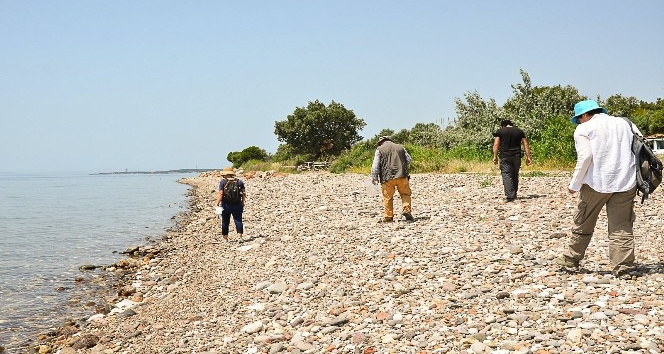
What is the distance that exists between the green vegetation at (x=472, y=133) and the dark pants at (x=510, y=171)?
20.8 ft

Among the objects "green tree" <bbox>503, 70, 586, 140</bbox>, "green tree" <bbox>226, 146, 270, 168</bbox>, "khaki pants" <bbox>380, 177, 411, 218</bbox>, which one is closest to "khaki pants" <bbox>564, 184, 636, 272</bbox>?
"khaki pants" <bbox>380, 177, 411, 218</bbox>

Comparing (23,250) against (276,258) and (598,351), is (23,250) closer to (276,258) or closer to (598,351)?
(276,258)

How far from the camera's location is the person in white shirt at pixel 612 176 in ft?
19.0

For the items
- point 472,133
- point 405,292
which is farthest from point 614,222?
point 472,133

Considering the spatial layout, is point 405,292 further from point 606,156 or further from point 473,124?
point 473,124

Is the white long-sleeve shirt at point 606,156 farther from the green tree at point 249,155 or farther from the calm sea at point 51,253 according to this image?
the green tree at point 249,155

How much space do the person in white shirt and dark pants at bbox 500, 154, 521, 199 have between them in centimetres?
658

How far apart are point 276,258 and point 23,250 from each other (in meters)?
11.3

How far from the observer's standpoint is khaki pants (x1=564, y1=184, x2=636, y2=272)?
579cm

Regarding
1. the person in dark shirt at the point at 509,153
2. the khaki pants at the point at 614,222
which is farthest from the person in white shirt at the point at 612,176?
the person in dark shirt at the point at 509,153

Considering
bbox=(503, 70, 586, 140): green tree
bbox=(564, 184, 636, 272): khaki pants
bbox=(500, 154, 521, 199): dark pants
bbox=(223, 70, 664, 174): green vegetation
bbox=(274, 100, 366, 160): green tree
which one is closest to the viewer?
bbox=(564, 184, 636, 272): khaki pants

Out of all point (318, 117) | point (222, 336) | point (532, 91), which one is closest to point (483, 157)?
point (532, 91)

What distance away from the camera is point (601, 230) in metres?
8.52

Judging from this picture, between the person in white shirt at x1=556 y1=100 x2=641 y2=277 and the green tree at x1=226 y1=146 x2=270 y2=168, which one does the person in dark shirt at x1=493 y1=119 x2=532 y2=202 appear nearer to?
the person in white shirt at x1=556 y1=100 x2=641 y2=277
